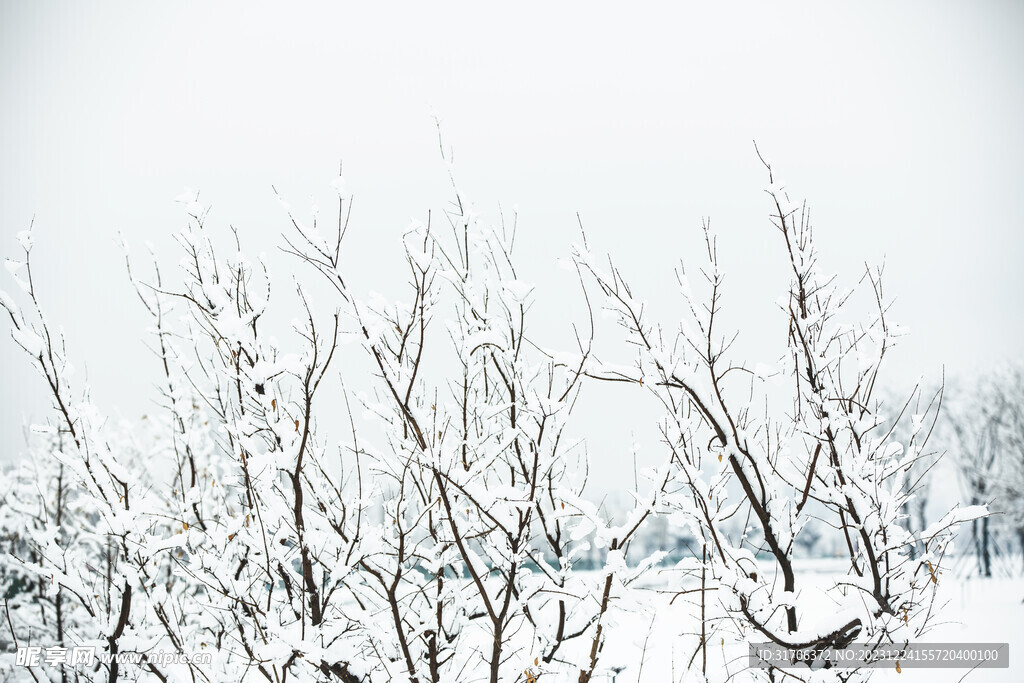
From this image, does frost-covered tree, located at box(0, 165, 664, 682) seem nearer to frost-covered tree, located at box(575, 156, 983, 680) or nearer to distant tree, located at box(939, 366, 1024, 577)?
frost-covered tree, located at box(575, 156, 983, 680)

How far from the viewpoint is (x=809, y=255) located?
2.82 meters

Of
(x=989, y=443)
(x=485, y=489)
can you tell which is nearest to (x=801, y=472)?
(x=485, y=489)

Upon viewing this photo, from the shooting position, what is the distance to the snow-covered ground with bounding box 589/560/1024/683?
5.41m

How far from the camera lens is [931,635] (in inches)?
539

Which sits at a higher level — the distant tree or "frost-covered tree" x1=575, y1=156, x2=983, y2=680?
the distant tree

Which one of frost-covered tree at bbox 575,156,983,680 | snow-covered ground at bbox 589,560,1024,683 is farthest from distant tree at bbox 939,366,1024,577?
frost-covered tree at bbox 575,156,983,680

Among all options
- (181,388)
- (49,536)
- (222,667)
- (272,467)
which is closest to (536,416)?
(272,467)

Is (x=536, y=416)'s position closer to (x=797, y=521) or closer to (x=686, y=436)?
(x=686, y=436)

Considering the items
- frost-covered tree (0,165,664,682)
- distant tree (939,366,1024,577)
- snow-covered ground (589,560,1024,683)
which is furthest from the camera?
distant tree (939,366,1024,577)

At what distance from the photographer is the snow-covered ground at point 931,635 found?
541 centimetres

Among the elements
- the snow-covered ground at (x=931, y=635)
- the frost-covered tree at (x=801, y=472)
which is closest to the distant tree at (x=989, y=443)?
the snow-covered ground at (x=931, y=635)

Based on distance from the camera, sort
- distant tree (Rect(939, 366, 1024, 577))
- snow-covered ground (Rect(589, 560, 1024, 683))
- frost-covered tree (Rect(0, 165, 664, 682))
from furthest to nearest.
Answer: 1. distant tree (Rect(939, 366, 1024, 577))
2. snow-covered ground (Rect(589, 560, 1024, 683))
3. frost-covered tree (Rect(0, 165, 664, 682))

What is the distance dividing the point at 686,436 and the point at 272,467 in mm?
1953

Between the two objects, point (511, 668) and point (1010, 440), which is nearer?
point (511, 668)
